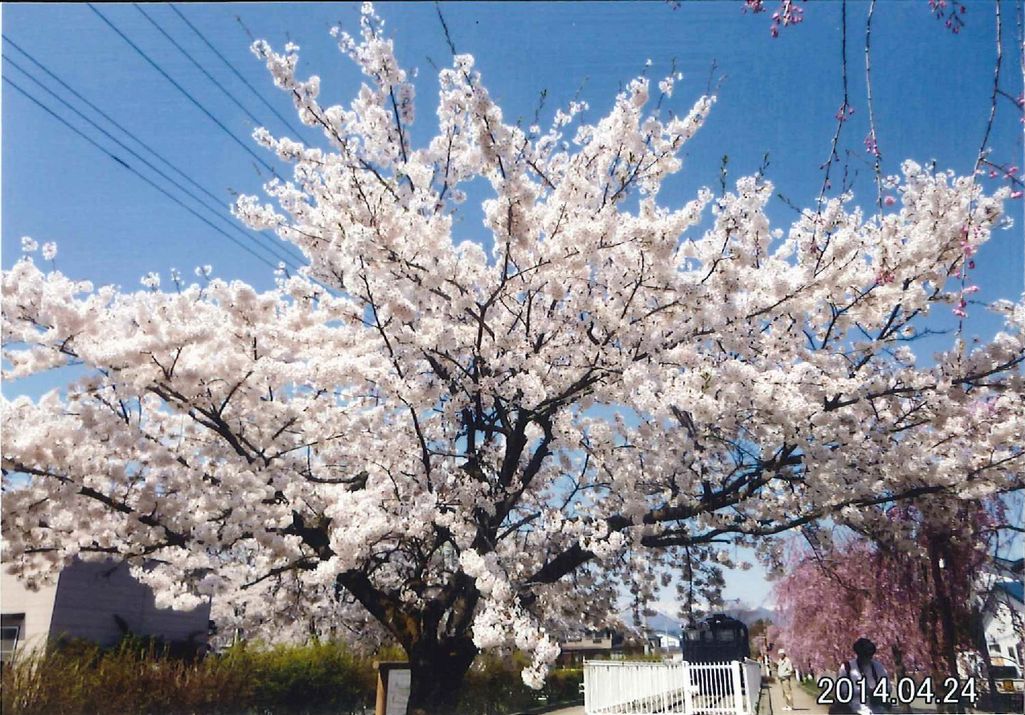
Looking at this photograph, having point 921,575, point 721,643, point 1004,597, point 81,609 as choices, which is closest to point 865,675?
point 921,575

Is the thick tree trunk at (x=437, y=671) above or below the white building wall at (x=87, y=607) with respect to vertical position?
below

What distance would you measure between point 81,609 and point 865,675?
12.8 metres

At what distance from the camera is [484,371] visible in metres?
7.68

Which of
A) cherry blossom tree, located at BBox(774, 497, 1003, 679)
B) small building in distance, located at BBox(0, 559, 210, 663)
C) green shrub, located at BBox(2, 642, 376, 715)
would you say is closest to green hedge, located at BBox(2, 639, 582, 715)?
green shrub, located at BBox(2, 642, 376, 715)

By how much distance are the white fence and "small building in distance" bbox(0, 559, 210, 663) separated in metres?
7.76

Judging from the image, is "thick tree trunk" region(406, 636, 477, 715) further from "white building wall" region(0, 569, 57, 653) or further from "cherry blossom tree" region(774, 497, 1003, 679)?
"white building wall" region(0, 569, 57, 653)

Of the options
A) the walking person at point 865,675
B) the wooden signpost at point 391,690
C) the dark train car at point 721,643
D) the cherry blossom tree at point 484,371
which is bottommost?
the dark train car at point 721,643

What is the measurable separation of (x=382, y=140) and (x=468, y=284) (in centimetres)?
179

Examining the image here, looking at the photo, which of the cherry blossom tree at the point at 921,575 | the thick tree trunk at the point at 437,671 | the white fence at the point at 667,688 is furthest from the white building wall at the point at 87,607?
the cherry blossom tree at the point at 921,575

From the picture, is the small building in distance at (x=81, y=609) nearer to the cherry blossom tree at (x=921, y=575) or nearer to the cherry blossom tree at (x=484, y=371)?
the cherry blossom tree at (x=484, y=371)

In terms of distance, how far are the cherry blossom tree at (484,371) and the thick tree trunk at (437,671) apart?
3 cm

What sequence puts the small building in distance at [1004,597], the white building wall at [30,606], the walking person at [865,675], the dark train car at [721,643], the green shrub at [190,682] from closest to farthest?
1. the walking person at [865,675]
2. the green shrub at [190,682]
3. the small building in distance at [1004,597]
4. the white building wall at [30,606]
5. the dark train car at [721,643]

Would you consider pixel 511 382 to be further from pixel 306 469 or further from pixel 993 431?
pixel 993 431

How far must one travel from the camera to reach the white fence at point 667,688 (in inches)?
440
